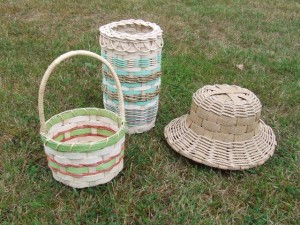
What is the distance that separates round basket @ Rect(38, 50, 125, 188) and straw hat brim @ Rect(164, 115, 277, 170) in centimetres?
39

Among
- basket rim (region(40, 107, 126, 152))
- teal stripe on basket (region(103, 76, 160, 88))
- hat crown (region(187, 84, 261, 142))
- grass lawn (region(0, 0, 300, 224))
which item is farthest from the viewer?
teal stripe on basket (region(103, 76, 160, 88))

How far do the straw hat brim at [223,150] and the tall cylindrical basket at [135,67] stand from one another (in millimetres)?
243

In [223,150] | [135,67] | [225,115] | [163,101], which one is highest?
[135,67]

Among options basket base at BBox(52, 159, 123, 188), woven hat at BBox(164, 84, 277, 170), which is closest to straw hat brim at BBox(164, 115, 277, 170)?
woven hat at BBox(164, 84, 277, 170)

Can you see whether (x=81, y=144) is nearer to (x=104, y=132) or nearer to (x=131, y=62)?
(x=104, y=132)

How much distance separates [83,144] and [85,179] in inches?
8.8

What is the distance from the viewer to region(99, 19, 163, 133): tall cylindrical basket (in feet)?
6.69

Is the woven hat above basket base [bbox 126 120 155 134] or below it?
above

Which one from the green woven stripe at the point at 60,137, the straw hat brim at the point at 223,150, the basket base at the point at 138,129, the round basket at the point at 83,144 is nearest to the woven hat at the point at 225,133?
the straw hat brim at the point at 223,150

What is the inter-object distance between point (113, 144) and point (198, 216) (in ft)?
1.71

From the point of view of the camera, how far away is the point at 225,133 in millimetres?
2055

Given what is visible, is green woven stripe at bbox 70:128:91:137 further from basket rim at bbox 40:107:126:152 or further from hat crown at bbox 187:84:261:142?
hat crown at bbox 187:84:261:142

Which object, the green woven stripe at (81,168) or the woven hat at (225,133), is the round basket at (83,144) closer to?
the green woven stripe at (81,168)

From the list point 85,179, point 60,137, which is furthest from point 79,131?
point 85,179
